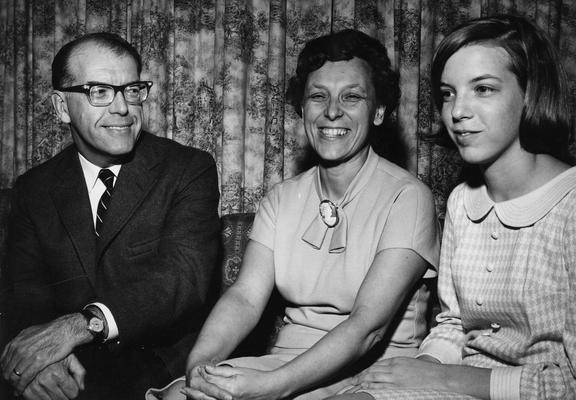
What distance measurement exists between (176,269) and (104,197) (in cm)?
43

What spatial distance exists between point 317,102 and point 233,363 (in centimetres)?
89

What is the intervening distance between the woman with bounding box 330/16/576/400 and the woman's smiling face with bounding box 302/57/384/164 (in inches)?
14.7

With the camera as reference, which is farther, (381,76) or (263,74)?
(263,74)

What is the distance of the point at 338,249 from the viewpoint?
1972 millimetres

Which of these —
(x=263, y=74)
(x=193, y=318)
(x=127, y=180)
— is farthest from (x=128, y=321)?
(x=263, y=74)

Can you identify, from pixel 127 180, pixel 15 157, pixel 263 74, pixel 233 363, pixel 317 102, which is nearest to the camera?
pixel 233 363

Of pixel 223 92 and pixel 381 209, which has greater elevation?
pixel 223 92

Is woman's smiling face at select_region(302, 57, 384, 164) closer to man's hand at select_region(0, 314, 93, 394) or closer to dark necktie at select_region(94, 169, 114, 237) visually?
dark necktie at select_region(94, 169, 114, 237)

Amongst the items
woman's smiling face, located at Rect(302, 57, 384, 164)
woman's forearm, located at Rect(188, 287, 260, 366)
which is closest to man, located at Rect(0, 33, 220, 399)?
woman's forearm, located at Rect(188, 287, 260, 366)

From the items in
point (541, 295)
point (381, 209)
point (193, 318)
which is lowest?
point (193, 318)

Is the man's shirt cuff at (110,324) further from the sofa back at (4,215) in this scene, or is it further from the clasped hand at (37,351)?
the sofa back at (4,215)

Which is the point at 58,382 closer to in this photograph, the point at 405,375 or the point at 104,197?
the point at 104,197

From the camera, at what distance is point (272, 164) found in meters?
3.04

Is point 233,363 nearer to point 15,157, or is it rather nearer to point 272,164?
point 272,164
